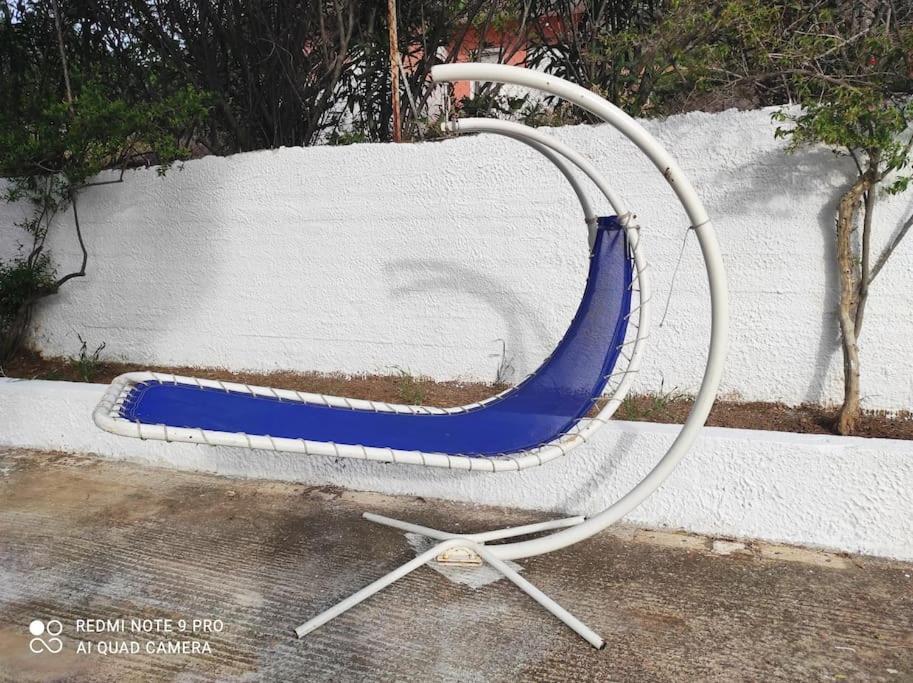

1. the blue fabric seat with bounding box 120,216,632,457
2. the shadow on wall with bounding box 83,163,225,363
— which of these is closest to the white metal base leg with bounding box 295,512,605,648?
the blue fabric seat with bounding box 120,216,632,457

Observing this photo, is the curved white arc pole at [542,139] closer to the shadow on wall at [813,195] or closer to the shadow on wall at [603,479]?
the shadow on wall at [603,479]

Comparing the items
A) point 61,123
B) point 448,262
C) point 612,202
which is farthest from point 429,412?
point 61,123

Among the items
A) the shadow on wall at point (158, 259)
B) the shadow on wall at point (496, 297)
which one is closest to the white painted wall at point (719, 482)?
the shadow on wall at point (496, 297)

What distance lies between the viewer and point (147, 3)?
558 centimetres

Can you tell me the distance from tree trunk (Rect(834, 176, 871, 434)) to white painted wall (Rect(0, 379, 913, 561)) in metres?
0.55

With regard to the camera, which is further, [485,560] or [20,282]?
[20,282]

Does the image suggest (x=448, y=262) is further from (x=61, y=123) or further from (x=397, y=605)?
(x=61, y=123)

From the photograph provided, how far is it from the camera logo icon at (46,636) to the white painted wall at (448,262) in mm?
2459

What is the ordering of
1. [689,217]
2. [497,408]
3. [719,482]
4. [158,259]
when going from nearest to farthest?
[689,217]
[497,408]
[719,482]
[158,259]

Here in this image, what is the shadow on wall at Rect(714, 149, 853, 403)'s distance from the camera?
3.43 metres

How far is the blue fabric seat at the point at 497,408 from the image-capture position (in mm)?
2377

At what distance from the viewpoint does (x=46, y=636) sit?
2.36 metres

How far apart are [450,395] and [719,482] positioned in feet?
5.61

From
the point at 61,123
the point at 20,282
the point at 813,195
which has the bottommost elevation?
the point at 20,282
